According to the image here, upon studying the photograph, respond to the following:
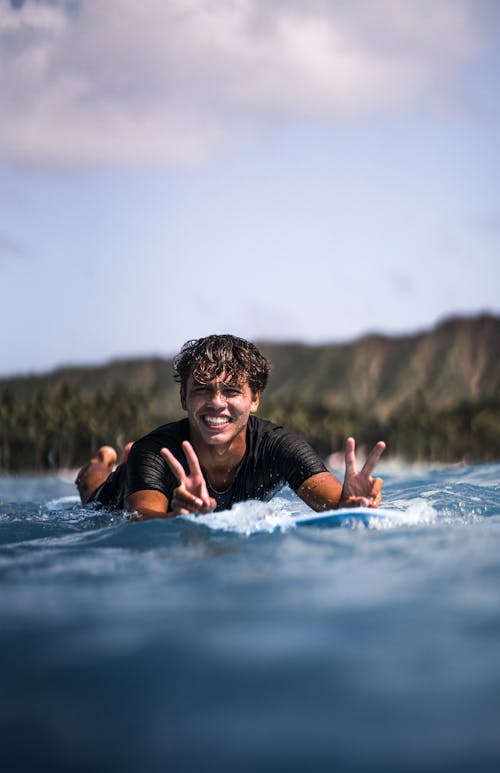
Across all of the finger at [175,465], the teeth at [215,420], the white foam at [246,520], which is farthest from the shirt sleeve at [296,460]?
the finger at [175,465]

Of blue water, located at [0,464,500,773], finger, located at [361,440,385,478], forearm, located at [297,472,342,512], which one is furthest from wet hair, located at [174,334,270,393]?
blue water, located at [0,464,500,773]

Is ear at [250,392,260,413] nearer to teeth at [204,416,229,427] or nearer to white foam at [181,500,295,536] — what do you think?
teeth at [204,416,229,427]

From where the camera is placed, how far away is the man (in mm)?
6512

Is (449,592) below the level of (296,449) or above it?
below

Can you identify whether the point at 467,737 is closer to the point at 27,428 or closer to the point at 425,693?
the point at 425,693

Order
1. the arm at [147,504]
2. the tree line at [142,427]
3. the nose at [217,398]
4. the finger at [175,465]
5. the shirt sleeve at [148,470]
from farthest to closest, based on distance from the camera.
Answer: the tree line at [142,427], the shirt sleeve at [148,470], the nose at [217,398], the arm at [147,504], the finger at [175,465]

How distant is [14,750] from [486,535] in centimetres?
442

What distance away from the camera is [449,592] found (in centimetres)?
397

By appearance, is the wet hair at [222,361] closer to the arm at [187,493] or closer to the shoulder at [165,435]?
the shoulder at [165,435]

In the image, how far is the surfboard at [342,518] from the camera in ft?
20.4

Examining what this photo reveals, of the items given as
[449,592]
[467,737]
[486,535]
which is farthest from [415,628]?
[486,535]

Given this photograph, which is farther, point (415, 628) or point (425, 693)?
point (415, 628)

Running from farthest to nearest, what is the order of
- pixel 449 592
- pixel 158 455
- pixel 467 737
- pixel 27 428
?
pixel 27 428
pixel 158 455
pixel 449 592
pixel 467 737

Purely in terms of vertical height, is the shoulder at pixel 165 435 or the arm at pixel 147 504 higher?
the shoulder at pixel 165 435
